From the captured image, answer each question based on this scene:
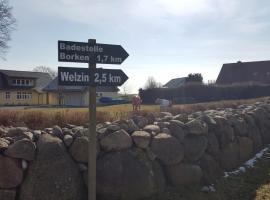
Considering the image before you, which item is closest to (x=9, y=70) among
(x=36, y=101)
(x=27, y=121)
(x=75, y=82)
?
(x=36, y=101)

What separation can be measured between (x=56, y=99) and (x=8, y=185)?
2166 inches

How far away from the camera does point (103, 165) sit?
5.86 metres

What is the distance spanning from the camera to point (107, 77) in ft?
16.9

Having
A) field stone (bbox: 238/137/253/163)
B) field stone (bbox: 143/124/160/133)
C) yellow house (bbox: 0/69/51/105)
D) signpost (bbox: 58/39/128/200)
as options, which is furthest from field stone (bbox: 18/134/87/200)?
yellow house (bbox: 0/69/51/105)

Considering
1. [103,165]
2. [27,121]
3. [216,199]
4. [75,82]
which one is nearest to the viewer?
[75,82]

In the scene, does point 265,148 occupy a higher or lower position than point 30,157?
lower

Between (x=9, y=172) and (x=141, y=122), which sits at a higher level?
(x=141, y=122)

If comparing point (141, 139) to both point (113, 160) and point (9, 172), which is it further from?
point (9, 172)

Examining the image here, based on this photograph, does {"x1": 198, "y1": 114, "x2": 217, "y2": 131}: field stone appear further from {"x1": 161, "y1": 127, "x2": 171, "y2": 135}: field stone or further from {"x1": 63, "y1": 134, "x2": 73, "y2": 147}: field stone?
{"x1": 63, "y1": 134, "x2": 73, "y2": 147}: field stone

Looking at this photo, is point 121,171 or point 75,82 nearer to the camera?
point 75,82

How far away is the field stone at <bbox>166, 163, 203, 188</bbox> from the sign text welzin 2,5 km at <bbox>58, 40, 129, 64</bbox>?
2.55 meters

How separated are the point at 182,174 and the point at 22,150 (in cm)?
305

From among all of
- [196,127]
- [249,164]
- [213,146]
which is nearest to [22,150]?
[196,127]

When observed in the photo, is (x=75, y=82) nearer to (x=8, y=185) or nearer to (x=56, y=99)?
(x=8, y=185)
